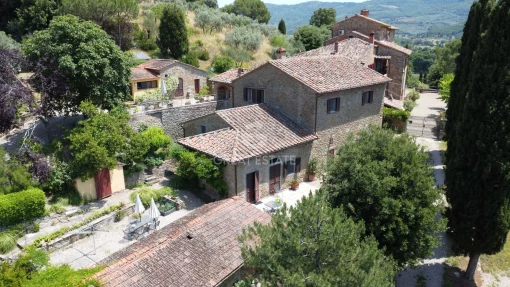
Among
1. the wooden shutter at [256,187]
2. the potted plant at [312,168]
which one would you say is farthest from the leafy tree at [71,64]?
the potted plant at [312,168]

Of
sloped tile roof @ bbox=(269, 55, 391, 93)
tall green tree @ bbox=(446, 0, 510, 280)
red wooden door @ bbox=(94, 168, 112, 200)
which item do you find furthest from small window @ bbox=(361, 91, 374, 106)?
red wooden door @ bbox=(94, 168, 112, 200)

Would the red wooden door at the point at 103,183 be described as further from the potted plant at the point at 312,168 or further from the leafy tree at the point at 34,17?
the leafy tree at the point at 34,17

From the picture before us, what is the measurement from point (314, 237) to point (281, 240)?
90cm

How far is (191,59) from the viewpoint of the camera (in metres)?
46.7

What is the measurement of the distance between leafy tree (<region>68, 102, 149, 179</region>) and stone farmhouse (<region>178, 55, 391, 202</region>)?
2.87m

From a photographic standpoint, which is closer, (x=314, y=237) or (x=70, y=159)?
(x=314, y=237)

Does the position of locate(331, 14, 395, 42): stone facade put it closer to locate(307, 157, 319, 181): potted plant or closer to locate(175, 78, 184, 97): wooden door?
locate(175, 78, 184, 97): wooden door

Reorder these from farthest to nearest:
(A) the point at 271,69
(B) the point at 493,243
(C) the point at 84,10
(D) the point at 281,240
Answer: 1. (C) the point at 84,10
2. (A) the point at 271,69
3. (B) the point at 493,243
4. (D) the point at 281,240

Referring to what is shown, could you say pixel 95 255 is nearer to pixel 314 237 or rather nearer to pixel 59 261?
pixel 59 261

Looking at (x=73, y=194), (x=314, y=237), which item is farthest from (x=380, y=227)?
(x=73, y=194)

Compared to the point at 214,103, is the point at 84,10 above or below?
above

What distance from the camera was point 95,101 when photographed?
80.0 feet

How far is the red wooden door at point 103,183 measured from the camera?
2083 cm

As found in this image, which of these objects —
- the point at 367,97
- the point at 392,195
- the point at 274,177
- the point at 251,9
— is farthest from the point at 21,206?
the point at 251,9
